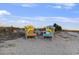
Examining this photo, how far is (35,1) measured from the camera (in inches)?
106

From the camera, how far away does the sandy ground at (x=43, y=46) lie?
8.86ft

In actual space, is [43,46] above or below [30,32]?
below

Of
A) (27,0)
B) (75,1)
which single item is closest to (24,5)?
(27,0)

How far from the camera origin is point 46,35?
2.71 metres

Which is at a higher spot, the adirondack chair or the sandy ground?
the adirondack chair

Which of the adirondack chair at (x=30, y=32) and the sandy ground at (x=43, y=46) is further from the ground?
the adirondack chair at (x=30, y=32)

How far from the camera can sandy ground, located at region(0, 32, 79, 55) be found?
270 cm

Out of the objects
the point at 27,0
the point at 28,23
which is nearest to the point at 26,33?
the point at 28,23

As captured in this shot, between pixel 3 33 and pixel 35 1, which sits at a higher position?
pixel 35 1

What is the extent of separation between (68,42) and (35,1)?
1.35 ft

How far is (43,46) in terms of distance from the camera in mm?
2713
